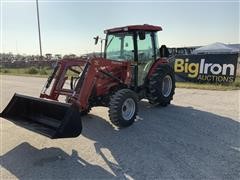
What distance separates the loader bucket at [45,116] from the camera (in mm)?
4797

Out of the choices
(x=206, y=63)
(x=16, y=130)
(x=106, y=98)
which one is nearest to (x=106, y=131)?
(x=106, y=98)

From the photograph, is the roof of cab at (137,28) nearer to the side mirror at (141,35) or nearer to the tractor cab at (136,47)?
the tractor cab at (136,47)

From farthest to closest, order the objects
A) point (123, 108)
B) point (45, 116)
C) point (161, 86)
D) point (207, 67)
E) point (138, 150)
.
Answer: point (207, 67) < point (161, 86) < point (123, 108) < point (45, 116) < point (138, 150)

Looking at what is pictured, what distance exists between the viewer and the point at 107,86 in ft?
22.5

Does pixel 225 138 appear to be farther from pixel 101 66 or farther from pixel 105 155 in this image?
pixel 101 66

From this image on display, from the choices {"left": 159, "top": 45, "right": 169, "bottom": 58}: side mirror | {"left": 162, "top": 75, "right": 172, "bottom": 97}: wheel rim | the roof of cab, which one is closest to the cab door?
the roof of cab

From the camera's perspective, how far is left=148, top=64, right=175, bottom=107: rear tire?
7805 mm

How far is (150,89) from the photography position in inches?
307

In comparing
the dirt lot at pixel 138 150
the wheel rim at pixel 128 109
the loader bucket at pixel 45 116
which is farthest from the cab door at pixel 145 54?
the loader bucket at pixel 45 116

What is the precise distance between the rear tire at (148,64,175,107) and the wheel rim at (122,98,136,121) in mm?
1379

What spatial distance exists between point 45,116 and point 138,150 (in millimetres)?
2053

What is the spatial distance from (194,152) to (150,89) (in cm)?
317

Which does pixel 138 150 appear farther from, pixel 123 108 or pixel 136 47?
pixel 136 47

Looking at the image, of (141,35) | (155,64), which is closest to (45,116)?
(141,35)
